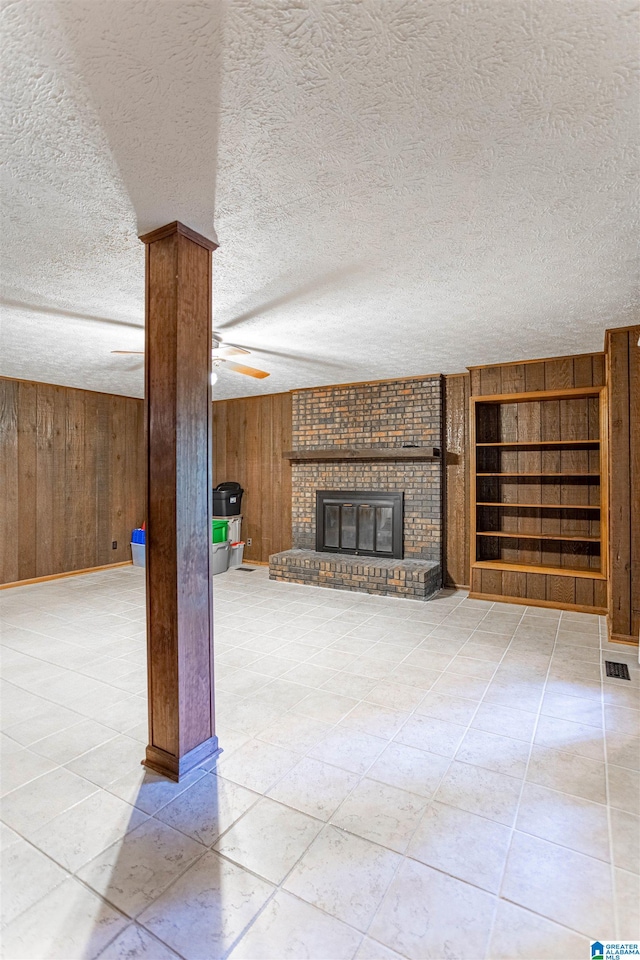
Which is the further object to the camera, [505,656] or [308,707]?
[505,656]

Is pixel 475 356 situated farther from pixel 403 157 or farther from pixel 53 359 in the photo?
pixel 53 359

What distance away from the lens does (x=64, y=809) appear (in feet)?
6.49

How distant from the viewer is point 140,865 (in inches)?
66.4

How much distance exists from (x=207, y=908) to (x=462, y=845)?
908mm

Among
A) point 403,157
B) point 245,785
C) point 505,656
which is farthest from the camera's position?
point 505,656

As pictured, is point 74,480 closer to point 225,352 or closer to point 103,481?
point 103,481

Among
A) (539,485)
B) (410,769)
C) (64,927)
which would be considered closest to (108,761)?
(64,927)

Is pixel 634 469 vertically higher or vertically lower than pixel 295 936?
higher

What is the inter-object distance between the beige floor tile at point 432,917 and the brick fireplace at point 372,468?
139 inches

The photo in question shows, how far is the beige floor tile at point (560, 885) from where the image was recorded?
58.8 inches

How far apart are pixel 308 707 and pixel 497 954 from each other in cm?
155

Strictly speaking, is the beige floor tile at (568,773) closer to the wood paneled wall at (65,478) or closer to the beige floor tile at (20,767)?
the beige floor tile at (20,767)

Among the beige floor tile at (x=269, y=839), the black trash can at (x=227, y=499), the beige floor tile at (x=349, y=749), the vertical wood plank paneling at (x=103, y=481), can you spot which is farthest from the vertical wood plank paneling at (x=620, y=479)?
the vertical wood plank paneling at (x=103, y=481)

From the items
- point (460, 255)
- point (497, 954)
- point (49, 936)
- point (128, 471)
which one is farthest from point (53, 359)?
point (497, 954)
